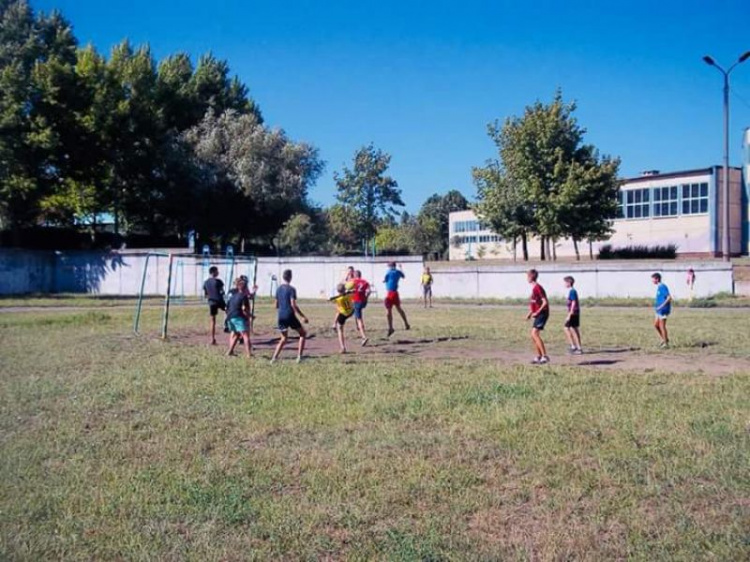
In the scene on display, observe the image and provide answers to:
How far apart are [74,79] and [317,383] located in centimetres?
4011

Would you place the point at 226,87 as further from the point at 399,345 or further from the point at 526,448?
the point at 526,448

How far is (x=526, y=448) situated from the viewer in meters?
7.98

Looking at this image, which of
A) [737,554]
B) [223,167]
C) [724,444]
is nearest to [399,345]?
[724,444]

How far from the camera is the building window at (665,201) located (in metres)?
65.2

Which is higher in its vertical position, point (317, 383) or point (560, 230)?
point (560, 230)

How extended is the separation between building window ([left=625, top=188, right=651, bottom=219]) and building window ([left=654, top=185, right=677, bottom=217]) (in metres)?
0.68

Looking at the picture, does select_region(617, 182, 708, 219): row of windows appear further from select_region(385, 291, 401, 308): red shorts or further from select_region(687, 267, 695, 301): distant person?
select_region(385, 291, 401, 308): red shorts

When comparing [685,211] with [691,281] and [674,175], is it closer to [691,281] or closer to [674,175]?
[674,175]

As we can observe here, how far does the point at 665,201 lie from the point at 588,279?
2866cm

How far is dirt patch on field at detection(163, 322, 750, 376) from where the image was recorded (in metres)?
14.7

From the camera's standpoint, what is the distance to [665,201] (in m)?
65.9

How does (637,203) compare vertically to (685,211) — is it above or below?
above

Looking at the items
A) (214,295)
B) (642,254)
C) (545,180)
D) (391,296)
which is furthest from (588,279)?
(214,295)

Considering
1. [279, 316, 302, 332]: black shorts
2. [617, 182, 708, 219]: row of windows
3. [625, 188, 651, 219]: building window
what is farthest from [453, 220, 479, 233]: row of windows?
[279, 316, 302, 332]: black shorts
